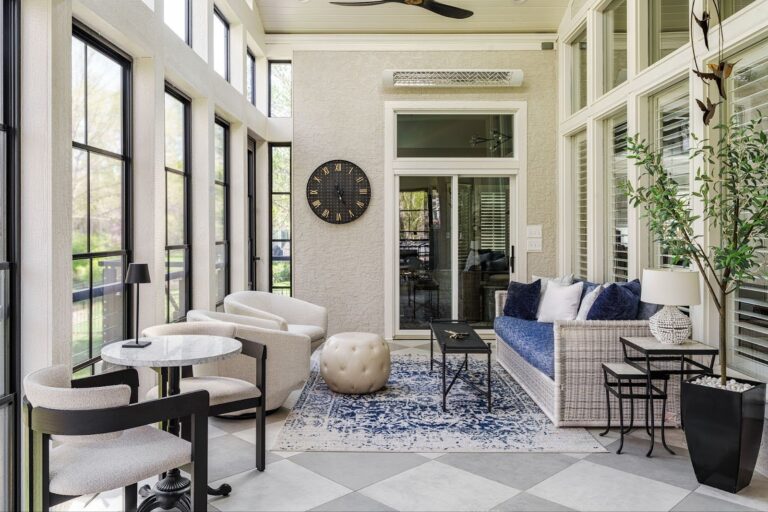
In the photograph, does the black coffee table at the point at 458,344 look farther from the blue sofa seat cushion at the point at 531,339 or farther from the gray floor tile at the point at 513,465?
the gray floor tile at the point at 513,465

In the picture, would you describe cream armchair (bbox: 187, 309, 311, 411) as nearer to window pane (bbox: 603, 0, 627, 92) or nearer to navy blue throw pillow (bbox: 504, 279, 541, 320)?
navy blue throw pillow (bbox: 504, 279, 541, 320)

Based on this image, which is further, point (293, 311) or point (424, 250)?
point (424, 250)

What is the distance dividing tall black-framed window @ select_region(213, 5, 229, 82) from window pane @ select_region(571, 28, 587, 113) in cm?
370

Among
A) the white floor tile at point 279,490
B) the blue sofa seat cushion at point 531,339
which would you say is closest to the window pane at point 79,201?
the white floor tile at point 279,490

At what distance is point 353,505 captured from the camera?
8.53 feet

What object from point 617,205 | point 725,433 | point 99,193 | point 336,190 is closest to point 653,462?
point 725,433

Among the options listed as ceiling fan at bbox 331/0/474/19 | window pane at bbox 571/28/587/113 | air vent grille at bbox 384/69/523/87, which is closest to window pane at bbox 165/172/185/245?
ceiling fan at bbox 331/0/474/19

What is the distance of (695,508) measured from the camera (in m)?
2.55

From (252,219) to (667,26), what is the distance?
181 inches

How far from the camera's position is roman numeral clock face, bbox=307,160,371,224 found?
21.7 ft

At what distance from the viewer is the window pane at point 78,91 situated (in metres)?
3.05

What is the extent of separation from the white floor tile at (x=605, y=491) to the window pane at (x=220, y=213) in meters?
3.72

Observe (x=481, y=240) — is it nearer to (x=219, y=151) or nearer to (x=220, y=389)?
(x=219, y=151)

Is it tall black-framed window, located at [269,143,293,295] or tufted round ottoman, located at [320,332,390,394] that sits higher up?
tall black-framed window, located at [269,143,293,295]
